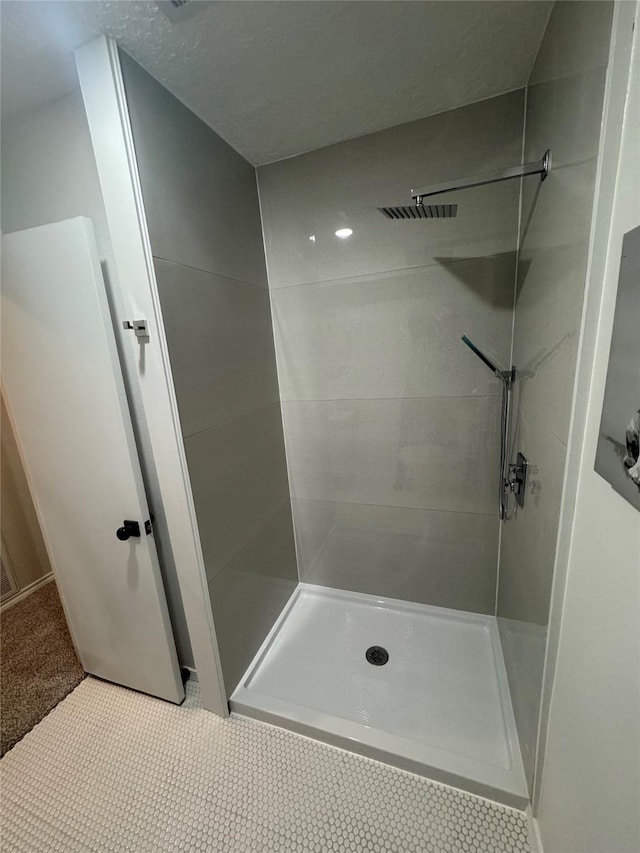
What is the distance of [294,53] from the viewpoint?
3.31 feet

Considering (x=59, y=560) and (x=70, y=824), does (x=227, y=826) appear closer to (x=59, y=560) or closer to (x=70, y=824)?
(x=70, y=824)

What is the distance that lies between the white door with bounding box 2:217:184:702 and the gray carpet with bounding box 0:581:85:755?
0.85ft

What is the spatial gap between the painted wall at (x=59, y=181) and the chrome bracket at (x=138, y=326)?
0.43 ft

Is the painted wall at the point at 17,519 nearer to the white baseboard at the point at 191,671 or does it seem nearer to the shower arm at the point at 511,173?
the white baseboard at the point at 191,671

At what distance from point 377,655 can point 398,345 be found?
157 centimetres

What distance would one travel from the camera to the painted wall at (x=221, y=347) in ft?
3.57

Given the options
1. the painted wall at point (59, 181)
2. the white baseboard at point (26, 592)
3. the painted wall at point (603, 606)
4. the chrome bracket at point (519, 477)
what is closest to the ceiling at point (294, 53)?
the painted wall at point (59, 181)

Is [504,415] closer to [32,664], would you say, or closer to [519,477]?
[519,477]

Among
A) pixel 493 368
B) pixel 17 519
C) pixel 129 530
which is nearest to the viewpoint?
pixel 129 530

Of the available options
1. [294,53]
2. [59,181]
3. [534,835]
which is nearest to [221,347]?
[59,181]

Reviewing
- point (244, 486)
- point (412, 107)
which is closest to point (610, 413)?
point (244, 486)

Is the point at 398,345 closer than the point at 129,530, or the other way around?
the point at 129,530

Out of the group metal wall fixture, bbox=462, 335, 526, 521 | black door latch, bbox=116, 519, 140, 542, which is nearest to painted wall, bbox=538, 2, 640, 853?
metal wall fixture, bbox=462, 335, 526, 521

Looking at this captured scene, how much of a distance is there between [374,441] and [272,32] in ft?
4.98
